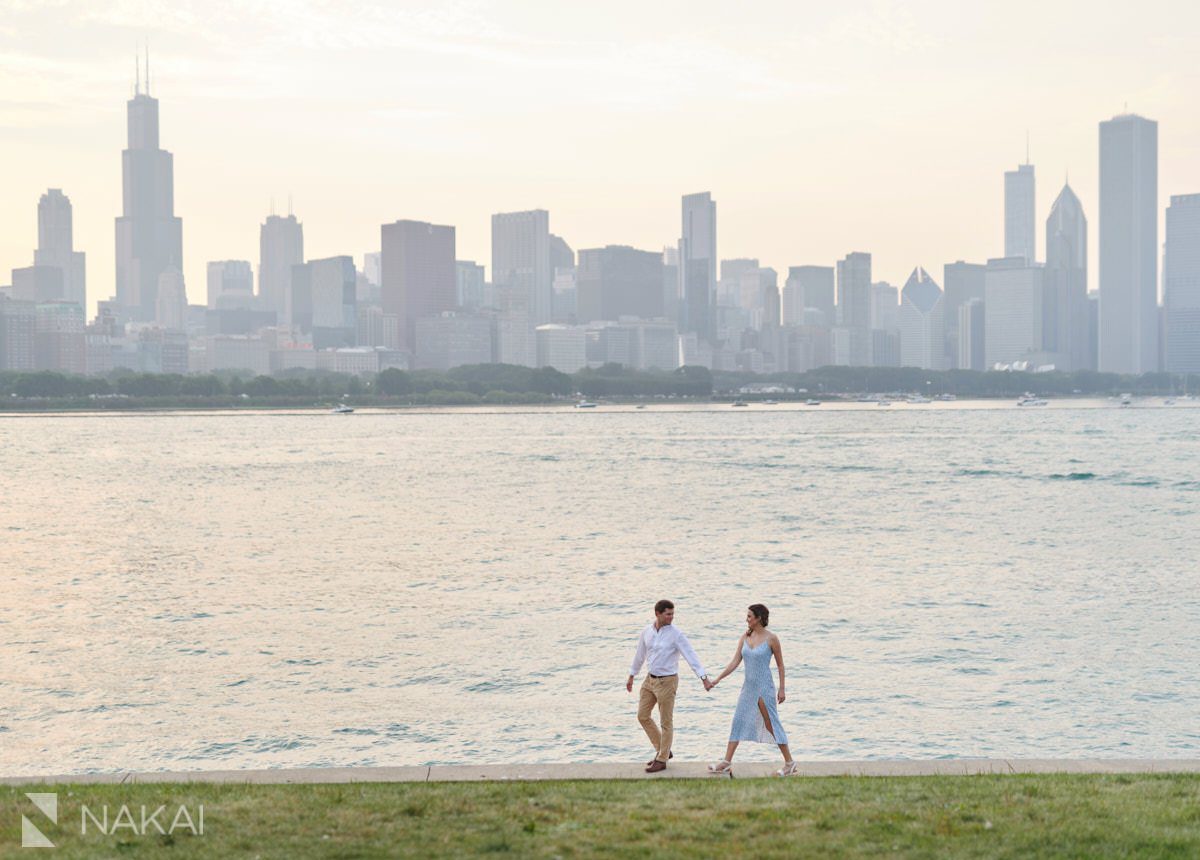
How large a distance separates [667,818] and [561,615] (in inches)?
821

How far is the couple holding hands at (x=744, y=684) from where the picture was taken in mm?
14312

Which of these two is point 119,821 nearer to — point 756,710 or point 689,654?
point 689,654

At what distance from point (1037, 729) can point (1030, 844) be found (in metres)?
10.9

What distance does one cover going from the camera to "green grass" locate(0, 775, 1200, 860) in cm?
1070

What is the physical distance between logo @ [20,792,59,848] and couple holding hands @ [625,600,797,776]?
5809mm

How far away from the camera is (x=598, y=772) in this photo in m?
13.6

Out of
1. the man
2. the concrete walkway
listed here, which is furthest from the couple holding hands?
the concrete walkway

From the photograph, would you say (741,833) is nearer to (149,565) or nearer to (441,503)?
(149,565)

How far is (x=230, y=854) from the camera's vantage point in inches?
416

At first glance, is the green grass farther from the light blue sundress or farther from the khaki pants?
the khaki pants

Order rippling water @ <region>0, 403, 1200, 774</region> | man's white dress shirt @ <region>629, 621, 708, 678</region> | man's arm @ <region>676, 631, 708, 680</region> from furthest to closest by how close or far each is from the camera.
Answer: rippling water @ <region>0, 403, 1200, 774</region>, man's white dress shirt @ <region>629, 621, 708, 678</region>, man's arm @ <region>676, 631, 708, 680</region>

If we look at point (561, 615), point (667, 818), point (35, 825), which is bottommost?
point (561, 615)

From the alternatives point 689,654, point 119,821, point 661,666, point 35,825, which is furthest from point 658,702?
point 35,825

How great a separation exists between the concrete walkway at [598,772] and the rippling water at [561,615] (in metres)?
5.41
